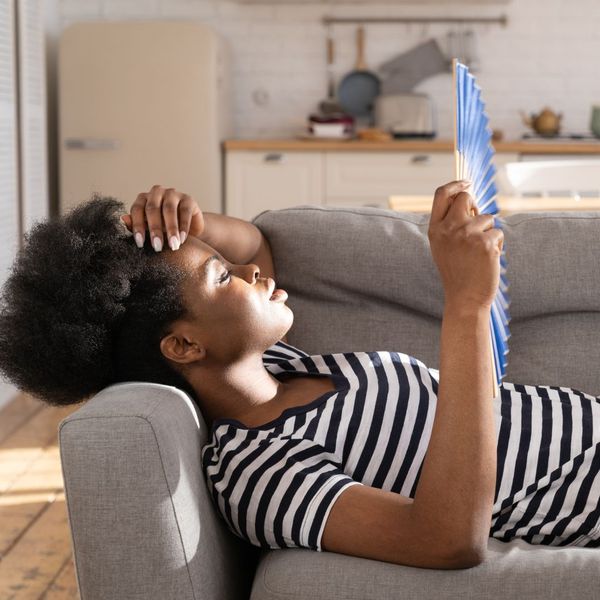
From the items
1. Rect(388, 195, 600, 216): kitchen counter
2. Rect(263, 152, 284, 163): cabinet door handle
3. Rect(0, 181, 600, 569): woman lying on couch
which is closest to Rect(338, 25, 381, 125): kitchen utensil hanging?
Rect(263, 152, 284, 163): cabinet door handle

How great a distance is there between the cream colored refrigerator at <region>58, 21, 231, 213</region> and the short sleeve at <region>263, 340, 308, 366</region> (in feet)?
10.5

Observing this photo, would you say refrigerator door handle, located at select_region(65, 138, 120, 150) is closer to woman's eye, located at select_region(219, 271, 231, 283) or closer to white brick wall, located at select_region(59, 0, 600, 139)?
white brick wall, located at select_region(59, 0, 600, 139)

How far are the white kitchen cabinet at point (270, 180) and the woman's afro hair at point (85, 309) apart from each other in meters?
3.41

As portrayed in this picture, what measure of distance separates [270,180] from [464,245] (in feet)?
12.2

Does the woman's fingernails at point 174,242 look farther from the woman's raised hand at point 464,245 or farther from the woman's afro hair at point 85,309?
the woman's raised hand at point 464,245

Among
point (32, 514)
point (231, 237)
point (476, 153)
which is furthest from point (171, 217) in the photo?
point (32, 514)

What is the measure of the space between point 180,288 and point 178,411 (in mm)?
179

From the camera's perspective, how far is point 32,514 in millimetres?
2834

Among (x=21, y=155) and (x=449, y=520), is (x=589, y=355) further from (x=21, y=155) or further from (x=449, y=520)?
(x=21, y=155)

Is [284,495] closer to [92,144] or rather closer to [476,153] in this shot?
[476,153]

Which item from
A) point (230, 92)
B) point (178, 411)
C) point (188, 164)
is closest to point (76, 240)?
point (178, 411)

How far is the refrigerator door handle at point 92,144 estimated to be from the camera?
4.80 meters

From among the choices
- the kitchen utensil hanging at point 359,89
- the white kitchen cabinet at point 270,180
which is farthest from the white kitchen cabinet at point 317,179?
the kitchen utensil hanging at point 359,89

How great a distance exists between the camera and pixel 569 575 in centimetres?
125
